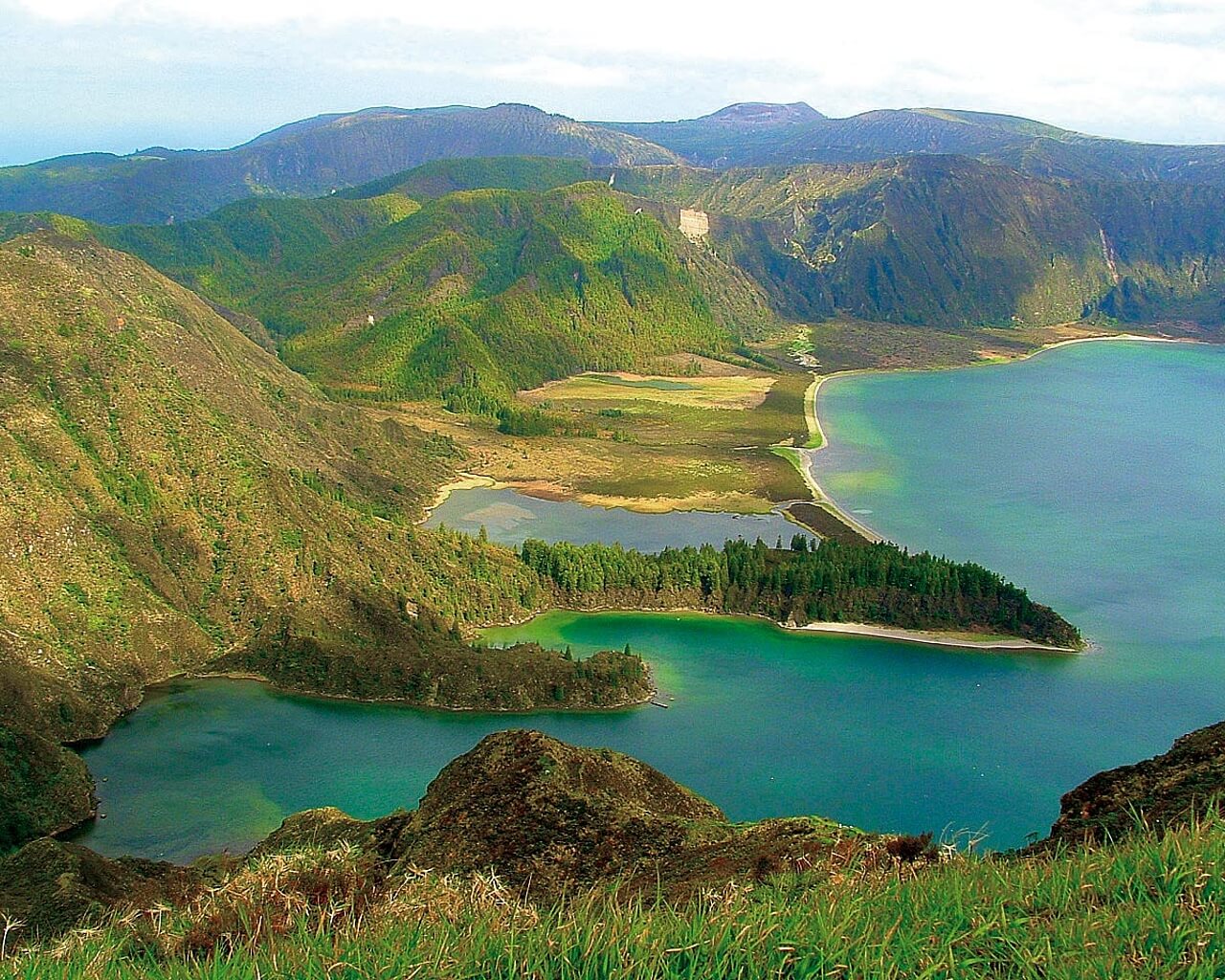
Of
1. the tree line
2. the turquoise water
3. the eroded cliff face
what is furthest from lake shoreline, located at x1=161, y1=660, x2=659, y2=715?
the eroded cliff face

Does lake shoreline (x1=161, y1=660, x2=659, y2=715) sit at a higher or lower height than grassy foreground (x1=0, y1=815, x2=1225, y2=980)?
lower

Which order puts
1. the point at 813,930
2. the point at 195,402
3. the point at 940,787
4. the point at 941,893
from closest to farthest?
the point at 813,930 → the point at 941,893 → the point at 940,787 → the point at 195,402

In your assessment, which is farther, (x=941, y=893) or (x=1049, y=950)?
(x=941, y=893)

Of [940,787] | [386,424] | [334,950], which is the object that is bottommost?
[940,787]

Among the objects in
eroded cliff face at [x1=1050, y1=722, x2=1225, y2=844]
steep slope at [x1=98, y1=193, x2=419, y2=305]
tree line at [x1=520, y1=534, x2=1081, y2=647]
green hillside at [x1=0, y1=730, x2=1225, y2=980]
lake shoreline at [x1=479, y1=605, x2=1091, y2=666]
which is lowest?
lake shoreline at [x1=479, y1=605, x2=1091, y2=666]

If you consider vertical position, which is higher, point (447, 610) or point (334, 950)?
point (334, 950)

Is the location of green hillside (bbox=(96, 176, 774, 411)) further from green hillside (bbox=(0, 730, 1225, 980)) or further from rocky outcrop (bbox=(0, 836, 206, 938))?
green hillside (bbox=(0, 730, 1225, 980))

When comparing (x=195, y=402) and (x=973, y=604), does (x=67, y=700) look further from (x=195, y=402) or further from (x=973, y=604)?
(x=973, y=604)

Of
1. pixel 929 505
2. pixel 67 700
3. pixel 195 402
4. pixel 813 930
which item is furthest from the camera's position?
pixel 929 505

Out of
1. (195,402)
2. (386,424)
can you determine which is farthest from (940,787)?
(386,424)
